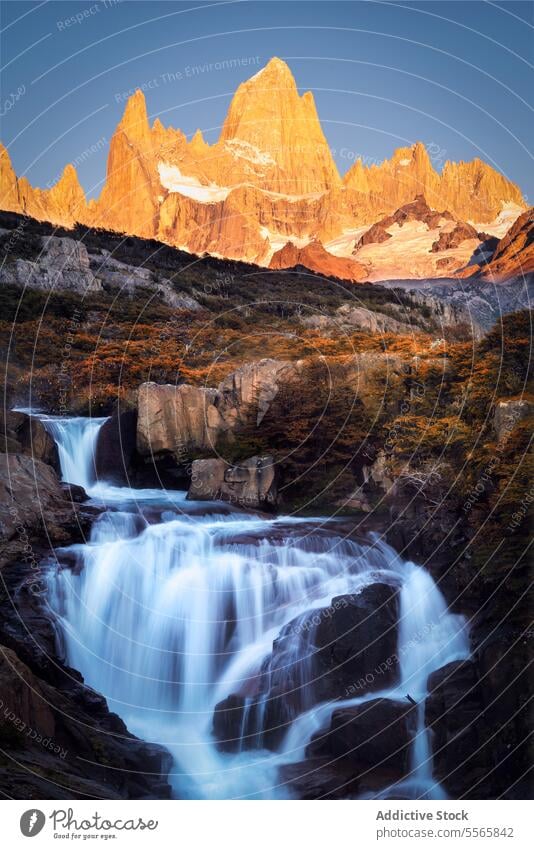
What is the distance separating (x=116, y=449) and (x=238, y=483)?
3778 millimetres

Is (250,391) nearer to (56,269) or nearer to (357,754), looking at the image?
(357,754)

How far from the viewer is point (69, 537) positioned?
50.0 ft

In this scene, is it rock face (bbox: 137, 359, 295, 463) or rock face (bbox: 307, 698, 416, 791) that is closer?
rock face (bbox: 307, 698, 416, 791)

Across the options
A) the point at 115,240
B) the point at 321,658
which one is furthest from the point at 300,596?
the point at 115,240

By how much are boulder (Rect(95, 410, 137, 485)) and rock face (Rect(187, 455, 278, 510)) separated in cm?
210

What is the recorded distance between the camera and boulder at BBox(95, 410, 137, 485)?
19328 mm

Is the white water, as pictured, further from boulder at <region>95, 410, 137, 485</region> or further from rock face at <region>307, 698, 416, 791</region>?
boulder at <region>95, 410, 137, 485</region>

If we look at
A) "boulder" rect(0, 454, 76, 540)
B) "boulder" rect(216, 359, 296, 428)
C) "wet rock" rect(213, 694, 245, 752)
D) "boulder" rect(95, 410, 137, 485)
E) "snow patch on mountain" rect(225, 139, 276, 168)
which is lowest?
"wet rock" rect(213, 694, 245, 752)

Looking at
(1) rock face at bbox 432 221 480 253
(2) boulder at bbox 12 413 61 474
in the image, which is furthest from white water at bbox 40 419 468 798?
(1) rock face at bbox 432 221 480 253

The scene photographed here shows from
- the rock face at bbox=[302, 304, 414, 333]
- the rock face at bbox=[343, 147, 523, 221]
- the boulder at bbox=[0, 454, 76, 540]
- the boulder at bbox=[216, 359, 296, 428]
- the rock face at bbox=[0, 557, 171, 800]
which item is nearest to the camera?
the rock face at bbox=[0, 557, 171, 800]

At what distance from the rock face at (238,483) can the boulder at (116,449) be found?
6.90ft

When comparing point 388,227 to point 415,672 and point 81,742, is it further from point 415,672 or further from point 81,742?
point 81,742

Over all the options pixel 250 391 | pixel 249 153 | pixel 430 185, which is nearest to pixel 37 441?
pixel 250 391

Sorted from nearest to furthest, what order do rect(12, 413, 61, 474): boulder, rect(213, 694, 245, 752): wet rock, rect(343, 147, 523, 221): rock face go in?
1. rect(213, 694, 245, 752): wet rock
2. rect(12, 413, 61, 474): boulder
3. rect(343, 147, 523, 221): rock face
